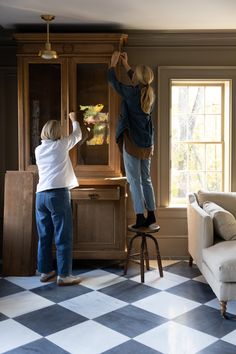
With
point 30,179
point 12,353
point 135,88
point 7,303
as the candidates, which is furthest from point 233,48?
point 12,353

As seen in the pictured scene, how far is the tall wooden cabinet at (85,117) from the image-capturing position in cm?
480

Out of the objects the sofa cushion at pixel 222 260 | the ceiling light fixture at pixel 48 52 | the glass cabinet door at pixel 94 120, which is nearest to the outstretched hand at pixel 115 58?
the glass cabinet door at pixel 94 120

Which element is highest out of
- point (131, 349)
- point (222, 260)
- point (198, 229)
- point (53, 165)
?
point (53, 165)

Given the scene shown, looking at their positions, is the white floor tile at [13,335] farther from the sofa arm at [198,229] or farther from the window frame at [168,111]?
the window frame at [168,111]

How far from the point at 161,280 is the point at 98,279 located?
1.93 feet

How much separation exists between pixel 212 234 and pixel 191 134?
1528mm

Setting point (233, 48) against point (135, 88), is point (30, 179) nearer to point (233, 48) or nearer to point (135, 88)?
point (135, 88)

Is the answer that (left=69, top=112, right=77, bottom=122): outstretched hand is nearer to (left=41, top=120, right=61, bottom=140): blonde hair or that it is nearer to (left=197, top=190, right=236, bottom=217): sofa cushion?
(left=41, top=120, right=61, bottom=140): blonde hair

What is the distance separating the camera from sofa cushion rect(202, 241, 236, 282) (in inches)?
145

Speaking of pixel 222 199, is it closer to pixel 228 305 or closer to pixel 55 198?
pixel 228 305

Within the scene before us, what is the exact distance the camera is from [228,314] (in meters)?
3.81

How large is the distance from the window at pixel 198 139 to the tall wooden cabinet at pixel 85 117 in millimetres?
810

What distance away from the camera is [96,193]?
481cm

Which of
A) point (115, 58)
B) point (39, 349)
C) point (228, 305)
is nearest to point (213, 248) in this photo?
point (228, 305)
